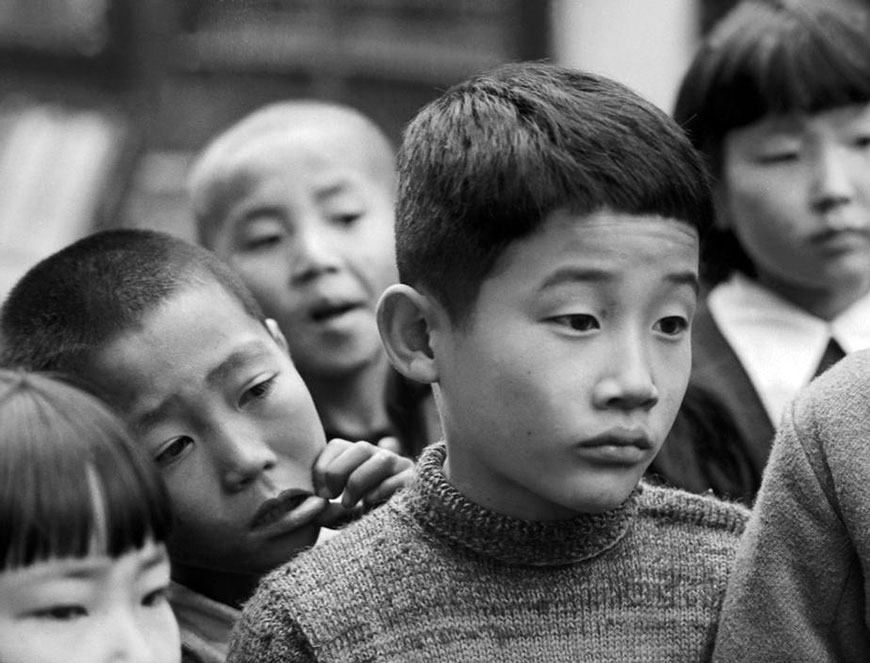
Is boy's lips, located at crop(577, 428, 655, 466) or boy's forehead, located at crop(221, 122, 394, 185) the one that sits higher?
boy's lips, located at crop(577, 428, 655, 466)

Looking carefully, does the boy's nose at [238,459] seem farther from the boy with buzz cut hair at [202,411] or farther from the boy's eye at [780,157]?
the boy's eye at [780,157]

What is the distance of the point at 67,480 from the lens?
172cm

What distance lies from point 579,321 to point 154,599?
1.84ft

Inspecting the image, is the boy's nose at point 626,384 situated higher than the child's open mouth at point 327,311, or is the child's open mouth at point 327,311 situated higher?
the boy's nose at point 626,384

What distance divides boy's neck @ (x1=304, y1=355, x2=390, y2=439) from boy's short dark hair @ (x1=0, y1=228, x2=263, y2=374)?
0.59 meters

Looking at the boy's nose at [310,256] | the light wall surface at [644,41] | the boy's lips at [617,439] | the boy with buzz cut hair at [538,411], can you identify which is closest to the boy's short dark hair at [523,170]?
the boy with buzz cut hair at [538,411]

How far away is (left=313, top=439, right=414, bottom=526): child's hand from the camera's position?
221cm

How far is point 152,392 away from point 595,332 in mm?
621

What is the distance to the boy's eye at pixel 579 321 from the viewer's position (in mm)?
1865

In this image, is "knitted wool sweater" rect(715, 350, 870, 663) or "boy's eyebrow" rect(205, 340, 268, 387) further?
"boy's eyebrow" rect(205, 340, 268, 387)

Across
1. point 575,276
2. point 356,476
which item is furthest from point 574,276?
point 356,476

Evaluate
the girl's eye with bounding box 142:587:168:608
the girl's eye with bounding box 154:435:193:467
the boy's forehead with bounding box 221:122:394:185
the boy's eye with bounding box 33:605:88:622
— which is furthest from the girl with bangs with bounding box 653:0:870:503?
the boy's eye with bounding box 33:605:88:622

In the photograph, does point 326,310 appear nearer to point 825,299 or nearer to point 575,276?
point 825,299

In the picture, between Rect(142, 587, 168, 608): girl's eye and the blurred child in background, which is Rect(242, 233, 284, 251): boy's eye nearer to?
the blurred child in background
